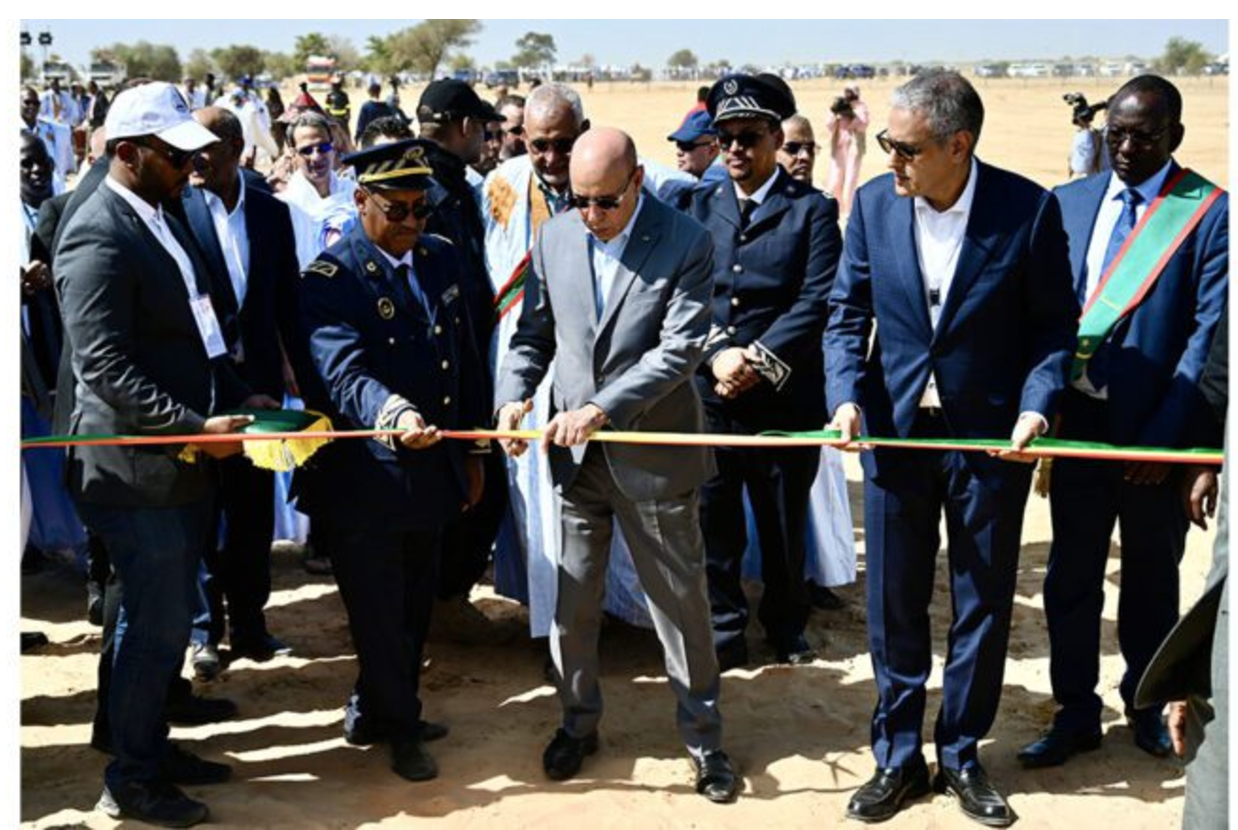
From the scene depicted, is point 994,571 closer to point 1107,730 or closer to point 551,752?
point 1107,730

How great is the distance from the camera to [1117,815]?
15.2 feet

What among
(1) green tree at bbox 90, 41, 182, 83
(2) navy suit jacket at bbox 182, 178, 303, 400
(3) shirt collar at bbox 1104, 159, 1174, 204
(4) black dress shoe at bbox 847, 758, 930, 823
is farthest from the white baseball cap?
(1) green tree at bbox 90, 41, 182, 83

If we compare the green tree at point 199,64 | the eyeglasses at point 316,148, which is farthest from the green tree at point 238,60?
the eyeglasses at point 316,148

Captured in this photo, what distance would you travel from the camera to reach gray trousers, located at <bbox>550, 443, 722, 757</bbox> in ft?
15.2

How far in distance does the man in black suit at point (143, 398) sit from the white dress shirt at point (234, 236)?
1.05 metres

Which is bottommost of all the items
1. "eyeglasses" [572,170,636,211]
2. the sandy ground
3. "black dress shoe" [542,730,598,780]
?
the sandy ground

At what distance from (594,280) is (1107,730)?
2556mm

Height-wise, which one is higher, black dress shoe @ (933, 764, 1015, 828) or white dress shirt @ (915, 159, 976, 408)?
white dress shirt @ (915, 159, 976, 408)

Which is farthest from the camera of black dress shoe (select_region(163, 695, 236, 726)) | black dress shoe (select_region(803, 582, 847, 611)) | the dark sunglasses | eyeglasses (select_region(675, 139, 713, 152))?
eyeglasses (select_region(675, 139, 713, 152))

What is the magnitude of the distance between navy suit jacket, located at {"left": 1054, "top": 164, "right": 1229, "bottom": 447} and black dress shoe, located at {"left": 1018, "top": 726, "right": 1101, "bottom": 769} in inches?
42.3

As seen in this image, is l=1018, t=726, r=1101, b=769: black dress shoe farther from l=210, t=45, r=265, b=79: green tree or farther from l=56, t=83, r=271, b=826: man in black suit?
l=210, t=45, r=265, b=79: green tree

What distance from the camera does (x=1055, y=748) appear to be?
16.2ft

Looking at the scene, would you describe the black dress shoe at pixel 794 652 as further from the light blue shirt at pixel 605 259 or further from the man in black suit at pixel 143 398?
the man in black suit at pixel 143 398

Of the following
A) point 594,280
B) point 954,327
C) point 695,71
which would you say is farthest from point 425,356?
point 695,71
